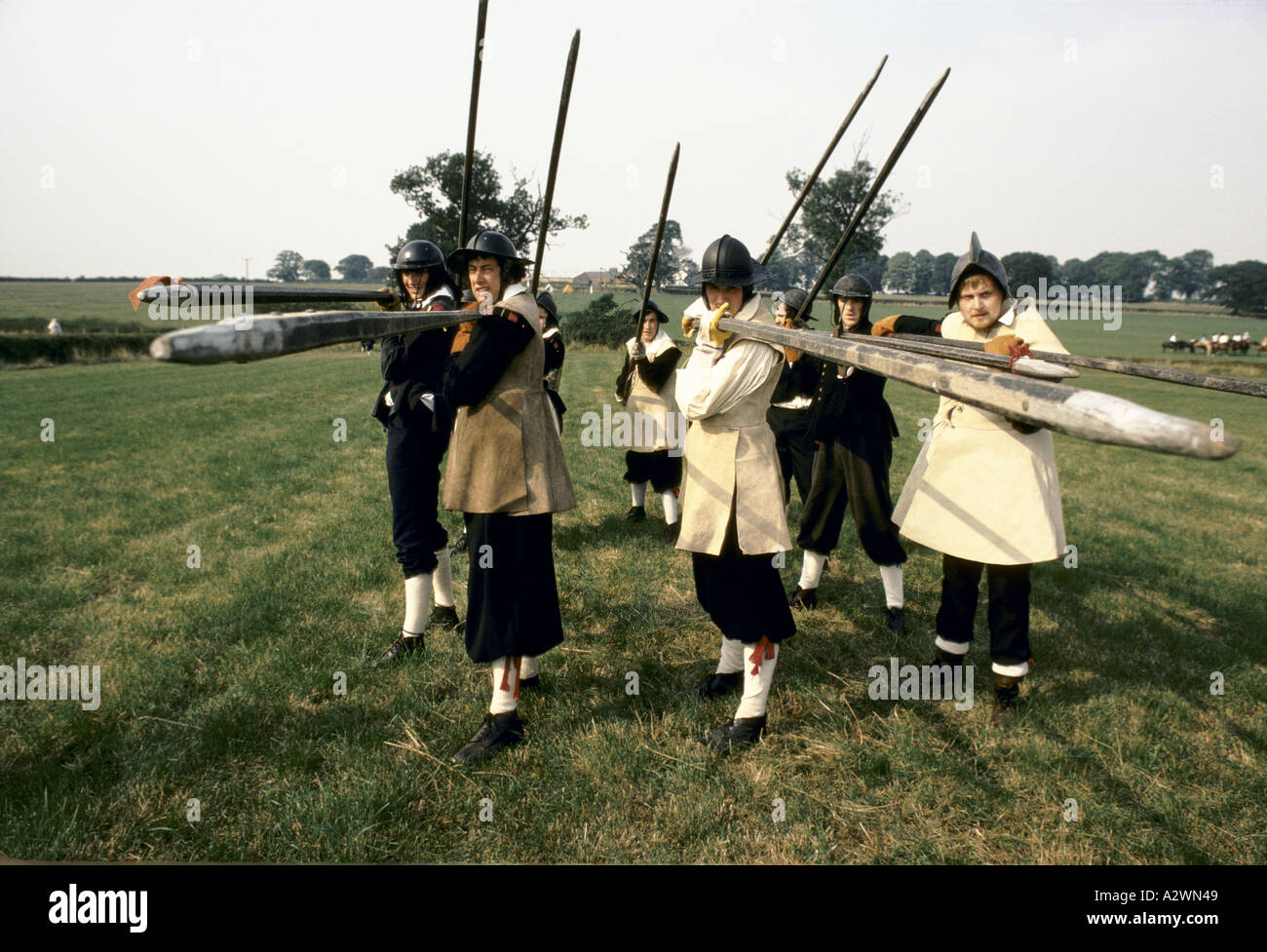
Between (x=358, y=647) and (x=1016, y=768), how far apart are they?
4.08 meters

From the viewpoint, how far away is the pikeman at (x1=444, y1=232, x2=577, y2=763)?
3438 mm

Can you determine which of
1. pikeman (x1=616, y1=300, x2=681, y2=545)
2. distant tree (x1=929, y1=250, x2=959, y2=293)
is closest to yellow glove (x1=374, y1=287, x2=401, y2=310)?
pikeman (x1=616, y1=300, x2=681, y2=545)

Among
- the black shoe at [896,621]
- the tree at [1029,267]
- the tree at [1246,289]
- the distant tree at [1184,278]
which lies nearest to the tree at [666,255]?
the tree at [1029,267]

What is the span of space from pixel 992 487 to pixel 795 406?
270cm

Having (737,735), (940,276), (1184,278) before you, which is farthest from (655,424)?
(1184,278)

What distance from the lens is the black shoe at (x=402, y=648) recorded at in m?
4.33

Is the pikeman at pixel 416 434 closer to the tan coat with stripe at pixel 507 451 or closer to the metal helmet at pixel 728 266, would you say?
the tan coat with stripe at pixel 507 451

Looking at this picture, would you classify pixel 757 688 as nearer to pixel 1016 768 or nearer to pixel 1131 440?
pixel 1016 768

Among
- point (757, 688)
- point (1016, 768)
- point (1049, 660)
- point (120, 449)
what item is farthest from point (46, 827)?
point (120, 449)

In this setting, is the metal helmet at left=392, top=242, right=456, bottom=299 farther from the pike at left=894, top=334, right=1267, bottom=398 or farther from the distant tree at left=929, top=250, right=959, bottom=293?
the distant tree at left=929, top=250, right=959, bottom=293

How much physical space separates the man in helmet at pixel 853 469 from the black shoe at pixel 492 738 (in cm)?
280

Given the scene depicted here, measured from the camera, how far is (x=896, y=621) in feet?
16.6

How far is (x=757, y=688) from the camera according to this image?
11.9ft

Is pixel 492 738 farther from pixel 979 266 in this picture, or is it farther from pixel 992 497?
pixel 979 266
